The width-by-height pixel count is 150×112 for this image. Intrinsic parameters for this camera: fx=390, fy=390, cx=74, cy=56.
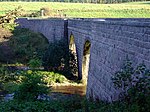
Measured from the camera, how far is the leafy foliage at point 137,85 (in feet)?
29.5

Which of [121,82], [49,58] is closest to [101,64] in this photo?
[121,82]

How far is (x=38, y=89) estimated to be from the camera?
53.3 feet

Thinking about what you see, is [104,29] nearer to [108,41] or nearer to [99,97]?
[108,41]

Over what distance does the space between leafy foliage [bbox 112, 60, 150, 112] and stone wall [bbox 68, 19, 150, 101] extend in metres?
0.32

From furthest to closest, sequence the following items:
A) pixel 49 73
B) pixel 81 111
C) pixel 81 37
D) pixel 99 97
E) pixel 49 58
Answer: pixel 49 58 < pixel 49 73 < pixel 81 37 < pixel 99 97 < pixel 81 111

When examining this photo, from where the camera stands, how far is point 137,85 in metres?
9.61

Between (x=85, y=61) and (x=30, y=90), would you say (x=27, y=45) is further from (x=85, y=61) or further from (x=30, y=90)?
(x=30, y=90)

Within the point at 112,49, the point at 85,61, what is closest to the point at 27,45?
the point at 85,61

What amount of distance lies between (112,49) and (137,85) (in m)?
4.50

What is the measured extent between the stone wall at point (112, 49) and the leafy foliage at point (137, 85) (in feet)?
1.06

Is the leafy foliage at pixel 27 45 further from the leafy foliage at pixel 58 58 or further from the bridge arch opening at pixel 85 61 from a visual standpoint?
the bridge arch opening at pixel 85 61

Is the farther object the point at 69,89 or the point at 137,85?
the point at 69,89

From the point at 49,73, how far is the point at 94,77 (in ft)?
33.3

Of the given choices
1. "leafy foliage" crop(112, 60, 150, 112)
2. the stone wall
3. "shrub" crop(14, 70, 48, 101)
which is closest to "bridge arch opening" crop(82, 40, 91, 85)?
the stone wall
